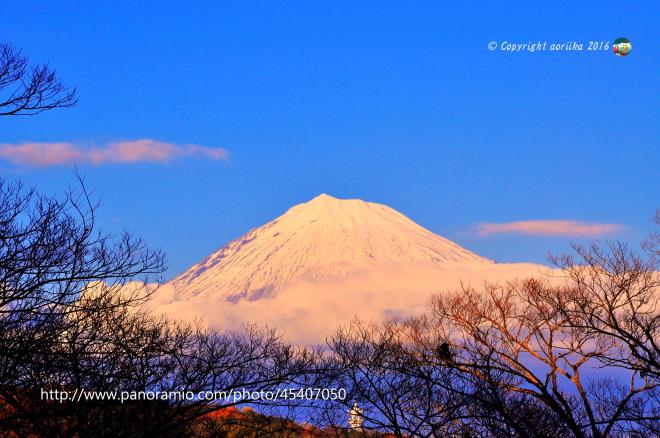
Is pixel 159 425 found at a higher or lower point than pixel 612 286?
lower

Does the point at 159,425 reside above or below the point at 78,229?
below

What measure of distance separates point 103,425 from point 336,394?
13842 millimetres

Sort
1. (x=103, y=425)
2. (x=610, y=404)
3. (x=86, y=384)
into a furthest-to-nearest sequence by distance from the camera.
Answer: (x=610, y=404) < (x=86, y=384) < (x=103, y=425)

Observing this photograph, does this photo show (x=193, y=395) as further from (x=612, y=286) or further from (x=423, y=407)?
(x=612, y=286)

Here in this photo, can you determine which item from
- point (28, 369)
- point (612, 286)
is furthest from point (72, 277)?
point (612, 286)

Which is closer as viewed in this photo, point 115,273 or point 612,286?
point 115,273

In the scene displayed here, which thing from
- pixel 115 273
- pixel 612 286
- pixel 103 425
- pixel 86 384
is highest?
pixel 612 286

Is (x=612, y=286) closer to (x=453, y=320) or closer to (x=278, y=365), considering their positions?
(x=453, y=320)

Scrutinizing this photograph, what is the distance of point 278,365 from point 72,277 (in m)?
14.5

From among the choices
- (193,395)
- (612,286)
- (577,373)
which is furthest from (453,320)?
(193,395)

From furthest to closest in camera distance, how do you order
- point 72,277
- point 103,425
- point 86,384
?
point 86,384 → point 103,425 → point 72,277

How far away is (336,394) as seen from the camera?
2819cm

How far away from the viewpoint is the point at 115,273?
15.8 meters

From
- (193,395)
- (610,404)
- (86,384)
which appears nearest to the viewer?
Answer: (86,384)
